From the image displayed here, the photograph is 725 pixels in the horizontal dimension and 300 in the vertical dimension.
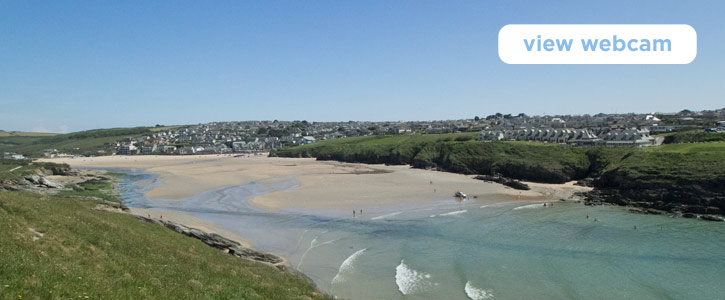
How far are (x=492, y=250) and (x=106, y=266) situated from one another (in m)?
23.5

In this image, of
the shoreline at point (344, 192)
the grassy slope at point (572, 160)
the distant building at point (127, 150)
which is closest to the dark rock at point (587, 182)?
the shoreline at point (344, 192)

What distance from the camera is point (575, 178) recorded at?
58.8 metres

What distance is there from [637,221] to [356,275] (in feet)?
93.0

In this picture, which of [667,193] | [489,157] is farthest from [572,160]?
[667,193]

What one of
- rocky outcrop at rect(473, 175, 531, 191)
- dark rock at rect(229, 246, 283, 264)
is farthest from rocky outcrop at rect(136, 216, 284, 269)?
rocky outcrop at rect(473, 175, 531, 191)

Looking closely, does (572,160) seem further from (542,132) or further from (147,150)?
(147,150)

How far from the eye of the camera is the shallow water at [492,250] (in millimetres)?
22000

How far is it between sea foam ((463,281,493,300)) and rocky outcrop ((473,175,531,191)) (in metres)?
36.6

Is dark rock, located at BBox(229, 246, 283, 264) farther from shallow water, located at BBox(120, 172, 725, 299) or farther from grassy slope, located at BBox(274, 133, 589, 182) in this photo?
grassy slope, located at BBox(274, 133, 589, 182)

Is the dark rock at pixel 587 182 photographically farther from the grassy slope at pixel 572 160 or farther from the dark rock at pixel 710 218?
the dark rock at pixel 710 218

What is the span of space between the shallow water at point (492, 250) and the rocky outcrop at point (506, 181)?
10.6 m

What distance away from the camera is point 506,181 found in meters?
59.1

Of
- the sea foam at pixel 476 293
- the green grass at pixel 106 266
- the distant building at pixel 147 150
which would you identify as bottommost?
the sea foam at pixel 476 293

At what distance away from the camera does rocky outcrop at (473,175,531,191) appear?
55.3 metres
